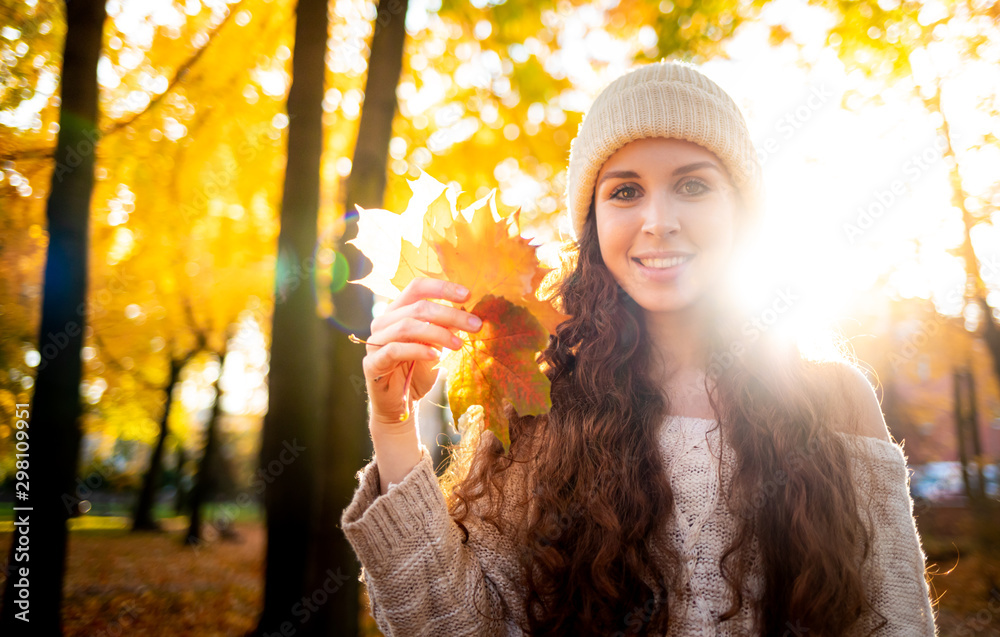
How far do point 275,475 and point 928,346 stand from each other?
1064 cm

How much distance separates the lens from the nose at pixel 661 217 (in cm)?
176

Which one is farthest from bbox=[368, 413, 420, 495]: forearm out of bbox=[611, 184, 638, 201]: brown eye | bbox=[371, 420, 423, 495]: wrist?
bbox=[611, 184, 638, 201]: brown eye

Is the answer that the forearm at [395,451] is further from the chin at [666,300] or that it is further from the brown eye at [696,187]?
the brown eye at [696,187]

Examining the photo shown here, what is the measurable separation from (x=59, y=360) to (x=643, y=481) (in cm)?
350

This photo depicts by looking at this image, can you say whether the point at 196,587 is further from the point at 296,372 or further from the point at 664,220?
the point at 664,220

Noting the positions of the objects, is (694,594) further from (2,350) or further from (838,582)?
(2,350)

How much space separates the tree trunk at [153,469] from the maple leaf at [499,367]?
615 inches

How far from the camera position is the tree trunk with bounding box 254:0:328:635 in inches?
152

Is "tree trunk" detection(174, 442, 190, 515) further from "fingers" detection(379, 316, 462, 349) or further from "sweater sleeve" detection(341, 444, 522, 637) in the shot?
"fingers" detection(379, 316, 462, 349)

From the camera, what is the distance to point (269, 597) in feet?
12.6

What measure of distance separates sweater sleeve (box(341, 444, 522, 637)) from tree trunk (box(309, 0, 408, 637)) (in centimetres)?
257

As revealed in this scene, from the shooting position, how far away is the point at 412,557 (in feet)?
5.02

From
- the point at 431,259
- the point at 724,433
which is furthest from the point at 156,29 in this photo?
the point at 724,433

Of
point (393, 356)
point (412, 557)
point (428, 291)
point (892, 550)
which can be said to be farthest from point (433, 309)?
point (892, 550)
